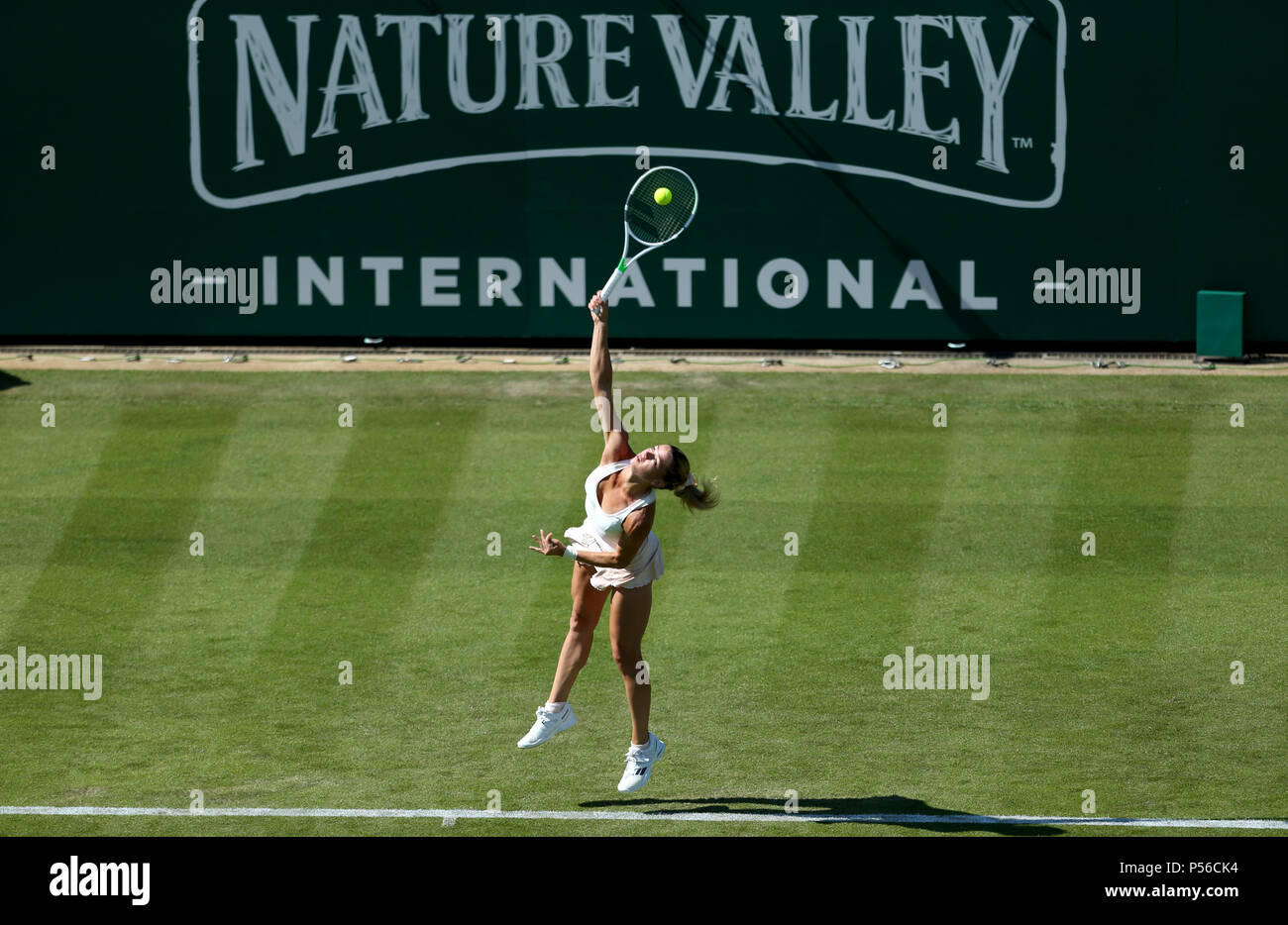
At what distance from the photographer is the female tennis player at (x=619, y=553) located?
1077cm

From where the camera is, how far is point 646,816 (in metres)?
11.0

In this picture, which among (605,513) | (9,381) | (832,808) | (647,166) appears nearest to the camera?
(605,513)

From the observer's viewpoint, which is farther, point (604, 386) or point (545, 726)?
point (545, 726)

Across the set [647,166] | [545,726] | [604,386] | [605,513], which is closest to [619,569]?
[605,513]

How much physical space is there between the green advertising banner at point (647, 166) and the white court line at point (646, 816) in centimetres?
1204

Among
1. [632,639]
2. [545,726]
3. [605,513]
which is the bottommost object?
[545,726]

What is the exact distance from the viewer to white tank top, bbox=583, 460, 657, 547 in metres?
10.9

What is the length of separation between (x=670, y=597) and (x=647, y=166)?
26.9ft

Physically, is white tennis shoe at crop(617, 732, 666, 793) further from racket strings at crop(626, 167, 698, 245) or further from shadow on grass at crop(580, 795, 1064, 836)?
racket strings at crop(626, 167, 698, 245)

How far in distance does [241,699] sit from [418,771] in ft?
6.49

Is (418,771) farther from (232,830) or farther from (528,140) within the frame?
(528,140)

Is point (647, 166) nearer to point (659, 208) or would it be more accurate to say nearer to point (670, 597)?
point (670, 597)

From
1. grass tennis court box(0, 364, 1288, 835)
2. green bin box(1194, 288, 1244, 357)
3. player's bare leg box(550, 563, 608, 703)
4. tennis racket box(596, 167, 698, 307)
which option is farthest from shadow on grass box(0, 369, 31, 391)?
green bin box(1194, 288, 1244, 357)

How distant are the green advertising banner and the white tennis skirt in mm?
11587
